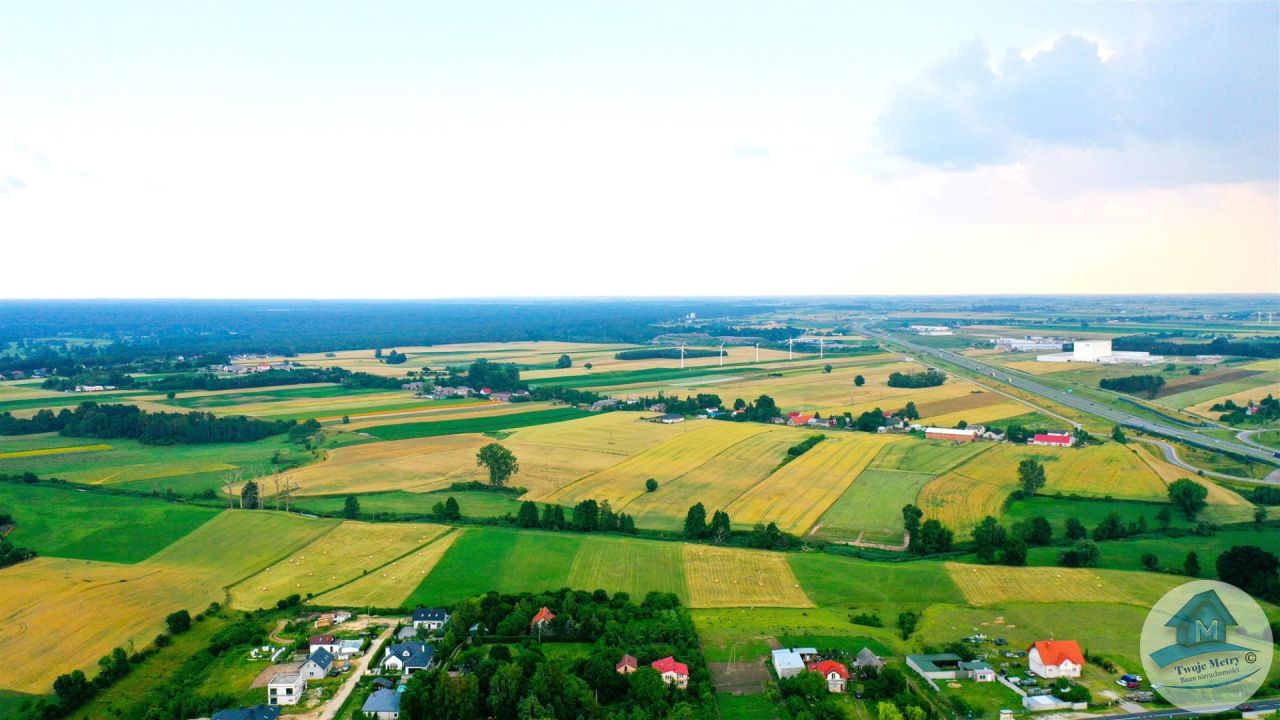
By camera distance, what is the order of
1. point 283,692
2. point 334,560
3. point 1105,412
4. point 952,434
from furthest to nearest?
1. point 1105,412
2. point 952,434
3. point 334,560
4. point 283,692

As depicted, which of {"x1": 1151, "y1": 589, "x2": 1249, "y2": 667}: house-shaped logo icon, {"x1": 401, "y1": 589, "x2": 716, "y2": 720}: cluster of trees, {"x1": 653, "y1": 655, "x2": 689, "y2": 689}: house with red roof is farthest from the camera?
{"x1": 1151, "y1": 589, "x2": 1249, "y2": 667}: house-shaped logo icon

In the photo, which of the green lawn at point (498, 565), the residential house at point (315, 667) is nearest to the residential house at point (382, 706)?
the residential house at point (315, 667)

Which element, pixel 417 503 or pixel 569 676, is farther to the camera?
pixel 417 503

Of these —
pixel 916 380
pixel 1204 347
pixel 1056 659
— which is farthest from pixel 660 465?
pixel 1204 347

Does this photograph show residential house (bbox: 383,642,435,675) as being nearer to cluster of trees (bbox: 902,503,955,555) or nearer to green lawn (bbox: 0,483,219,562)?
green lawn (bbox: 0,483,219,562)

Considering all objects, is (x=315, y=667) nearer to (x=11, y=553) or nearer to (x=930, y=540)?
(x=11, y=553)

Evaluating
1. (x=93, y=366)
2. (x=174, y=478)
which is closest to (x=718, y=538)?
(x=174, y=478)

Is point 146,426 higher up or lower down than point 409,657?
higher up

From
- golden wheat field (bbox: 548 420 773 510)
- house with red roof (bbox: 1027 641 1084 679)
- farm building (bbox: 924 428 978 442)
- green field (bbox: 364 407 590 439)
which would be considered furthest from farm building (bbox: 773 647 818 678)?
green field (bbox: 364 407 590 439)
